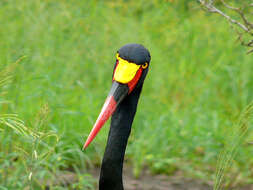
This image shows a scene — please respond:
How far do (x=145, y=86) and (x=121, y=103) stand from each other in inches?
126

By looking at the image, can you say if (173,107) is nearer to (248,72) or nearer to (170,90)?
(170,90)

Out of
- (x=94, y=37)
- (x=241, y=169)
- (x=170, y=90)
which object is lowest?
(x=241, y=169)

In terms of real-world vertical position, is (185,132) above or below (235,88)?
below

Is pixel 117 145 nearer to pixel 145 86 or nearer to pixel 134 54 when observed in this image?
pixel 134 54

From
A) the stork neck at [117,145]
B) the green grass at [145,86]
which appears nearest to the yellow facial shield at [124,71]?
the stork neck at [117,145]

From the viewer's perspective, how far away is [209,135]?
5.17m

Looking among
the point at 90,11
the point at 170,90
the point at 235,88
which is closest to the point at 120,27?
the point at 90,11

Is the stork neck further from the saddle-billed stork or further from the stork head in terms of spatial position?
the stork head

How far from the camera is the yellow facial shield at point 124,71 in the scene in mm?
3150

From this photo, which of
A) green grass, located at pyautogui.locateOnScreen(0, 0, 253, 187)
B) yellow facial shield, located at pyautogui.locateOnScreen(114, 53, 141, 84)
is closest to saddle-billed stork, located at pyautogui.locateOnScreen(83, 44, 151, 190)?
yellow facial shield, located at pyautogui.locateOnScreen(114, 53, 141, 84)

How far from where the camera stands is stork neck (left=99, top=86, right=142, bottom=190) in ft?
10.6

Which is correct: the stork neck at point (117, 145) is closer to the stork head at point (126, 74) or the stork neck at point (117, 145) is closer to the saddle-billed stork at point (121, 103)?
the saddle-billed stork at point (121, 103)

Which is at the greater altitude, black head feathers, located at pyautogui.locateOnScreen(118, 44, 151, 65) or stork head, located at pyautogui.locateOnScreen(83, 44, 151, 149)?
black head feathers, located at pyautogui.locateOnScreen(118, 44, 151, 65)

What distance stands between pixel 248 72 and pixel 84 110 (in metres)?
2.12
